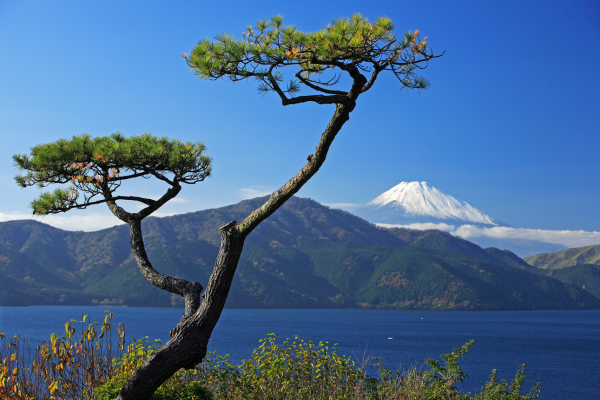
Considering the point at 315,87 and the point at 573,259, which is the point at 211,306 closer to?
the point at 315,87

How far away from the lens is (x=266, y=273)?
11375cm

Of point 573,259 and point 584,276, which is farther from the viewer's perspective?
point 573,259

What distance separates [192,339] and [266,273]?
11168 centimetres

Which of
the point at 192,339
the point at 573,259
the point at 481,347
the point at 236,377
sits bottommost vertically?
the point at 481,347

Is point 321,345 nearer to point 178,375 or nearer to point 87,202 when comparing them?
point 178,375

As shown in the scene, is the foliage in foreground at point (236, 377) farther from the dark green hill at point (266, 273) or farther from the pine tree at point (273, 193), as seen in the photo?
the dark green hill at point (266, 273)

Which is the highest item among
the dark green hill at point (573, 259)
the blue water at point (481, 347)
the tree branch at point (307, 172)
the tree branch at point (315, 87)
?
the tree branch at point (315, 87)

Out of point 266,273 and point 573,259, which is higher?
point 573,259

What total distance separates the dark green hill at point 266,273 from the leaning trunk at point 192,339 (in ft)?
294

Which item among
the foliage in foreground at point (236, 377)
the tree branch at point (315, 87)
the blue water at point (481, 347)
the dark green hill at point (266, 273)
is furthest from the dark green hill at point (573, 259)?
the tree branch at point (315, 87)

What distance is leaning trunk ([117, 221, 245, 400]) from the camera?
11.7 feet

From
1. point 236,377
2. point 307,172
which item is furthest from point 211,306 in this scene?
point 307,172

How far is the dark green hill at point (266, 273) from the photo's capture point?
305 ft

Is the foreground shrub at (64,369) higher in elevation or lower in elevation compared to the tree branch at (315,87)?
lower
